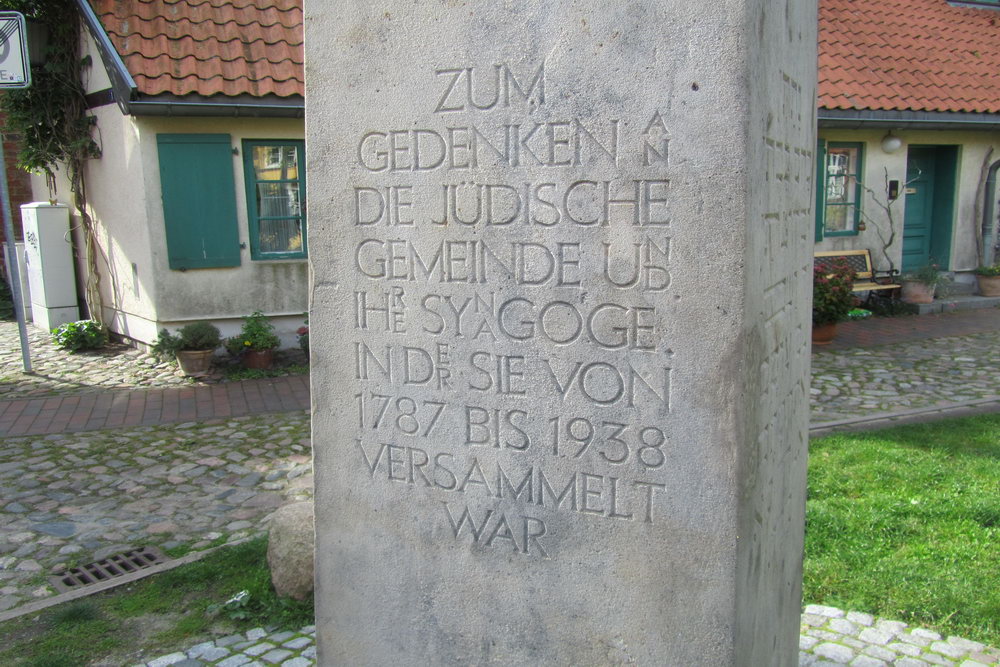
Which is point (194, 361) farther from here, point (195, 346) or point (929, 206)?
point (929, 206)

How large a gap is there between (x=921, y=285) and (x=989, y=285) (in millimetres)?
1632

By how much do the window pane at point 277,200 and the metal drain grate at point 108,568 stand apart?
226 inches

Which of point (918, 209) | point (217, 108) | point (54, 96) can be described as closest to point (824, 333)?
point (918, 209)

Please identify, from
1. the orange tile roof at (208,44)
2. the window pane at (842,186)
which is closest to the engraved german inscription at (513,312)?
Result: the orange tile roof at (208,44)

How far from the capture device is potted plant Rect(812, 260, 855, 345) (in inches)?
378

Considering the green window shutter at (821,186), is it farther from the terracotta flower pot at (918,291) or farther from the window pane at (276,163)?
the window pane at (276,163)

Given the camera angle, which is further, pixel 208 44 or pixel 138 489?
pixel 208 44

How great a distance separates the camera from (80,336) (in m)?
9.98

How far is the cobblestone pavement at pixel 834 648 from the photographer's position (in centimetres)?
304

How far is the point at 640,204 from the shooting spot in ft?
6.37

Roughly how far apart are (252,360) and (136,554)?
15.6 feet

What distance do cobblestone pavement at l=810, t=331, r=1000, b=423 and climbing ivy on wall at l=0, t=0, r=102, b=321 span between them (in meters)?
8.32

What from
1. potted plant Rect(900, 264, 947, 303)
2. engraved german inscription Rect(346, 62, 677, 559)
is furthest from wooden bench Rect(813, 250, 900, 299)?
engraved german inscription Rect(346, 62, 677, 559)

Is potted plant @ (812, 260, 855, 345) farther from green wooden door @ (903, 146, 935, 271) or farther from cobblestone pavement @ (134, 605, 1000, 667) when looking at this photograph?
cobblestone pavement @ (134, 605, 1000, 667)
